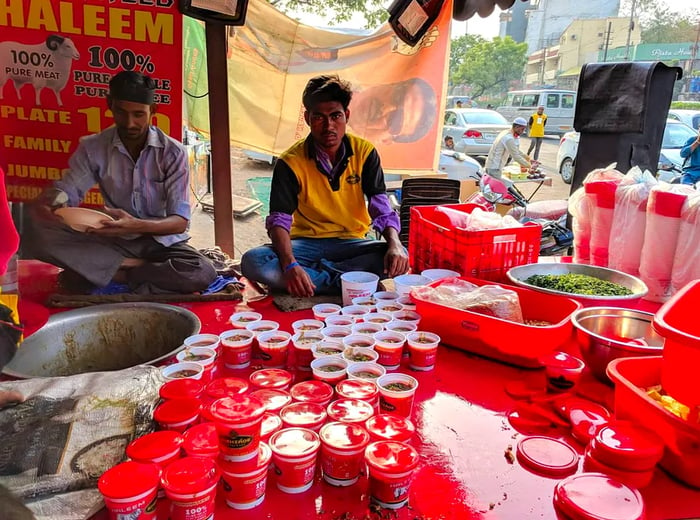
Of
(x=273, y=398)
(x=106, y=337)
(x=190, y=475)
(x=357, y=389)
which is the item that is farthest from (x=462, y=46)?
(x=190, y=475)

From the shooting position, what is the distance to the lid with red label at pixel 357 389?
165 centimetres

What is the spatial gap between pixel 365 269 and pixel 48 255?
6.53 feet

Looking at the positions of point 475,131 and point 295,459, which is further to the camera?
point 475,131

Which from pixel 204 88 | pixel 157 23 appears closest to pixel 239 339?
pixel 157 23

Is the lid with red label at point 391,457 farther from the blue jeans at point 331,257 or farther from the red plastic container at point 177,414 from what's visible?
the blue jeans at point 331,257

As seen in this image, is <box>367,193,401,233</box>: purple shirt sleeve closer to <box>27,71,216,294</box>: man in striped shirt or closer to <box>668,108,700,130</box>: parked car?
<box>27,71,216,294</box>: man in striped shirt

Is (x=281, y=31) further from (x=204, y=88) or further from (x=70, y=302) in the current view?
(x=70, y=302)

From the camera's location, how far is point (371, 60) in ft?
14.4

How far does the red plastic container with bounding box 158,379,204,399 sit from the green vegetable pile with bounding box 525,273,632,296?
185 centimetres

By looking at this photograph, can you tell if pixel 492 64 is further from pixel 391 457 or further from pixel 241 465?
pixel 241 465

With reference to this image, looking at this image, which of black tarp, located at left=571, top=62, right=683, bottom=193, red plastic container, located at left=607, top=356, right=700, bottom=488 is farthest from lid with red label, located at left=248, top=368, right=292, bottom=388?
black tarp, located at left=571, top=62, right=683, bottom=193

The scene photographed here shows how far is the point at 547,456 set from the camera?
1558mm

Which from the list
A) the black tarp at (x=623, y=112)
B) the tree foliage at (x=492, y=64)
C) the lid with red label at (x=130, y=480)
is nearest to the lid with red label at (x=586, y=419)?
the lid with red label at (x=130, y=480)

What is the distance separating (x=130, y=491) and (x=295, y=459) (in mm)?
405
